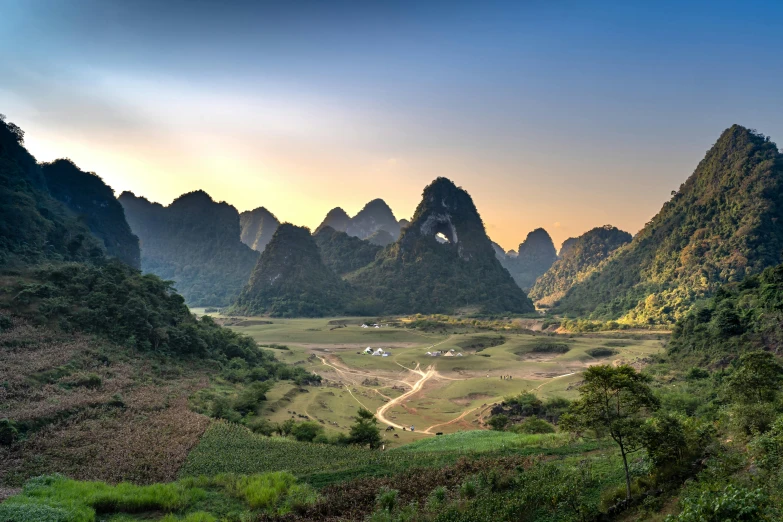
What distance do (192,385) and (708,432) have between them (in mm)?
27827

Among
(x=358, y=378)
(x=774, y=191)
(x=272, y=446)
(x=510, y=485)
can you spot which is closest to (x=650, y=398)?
(x=510, y=485)

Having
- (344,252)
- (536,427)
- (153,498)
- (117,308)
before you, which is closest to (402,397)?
(536,427)

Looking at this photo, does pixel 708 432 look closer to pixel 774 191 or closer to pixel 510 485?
pixel 510 485

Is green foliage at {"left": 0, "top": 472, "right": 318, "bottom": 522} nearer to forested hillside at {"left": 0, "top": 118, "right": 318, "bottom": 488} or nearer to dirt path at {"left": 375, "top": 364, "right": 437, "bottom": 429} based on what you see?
forested hillside at {"left": 0, "top": 118, "right": 318, "bottom": 488}

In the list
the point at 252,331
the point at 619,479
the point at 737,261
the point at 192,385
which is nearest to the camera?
the point at 619,479

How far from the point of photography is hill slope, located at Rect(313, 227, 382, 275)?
139375 millimetres

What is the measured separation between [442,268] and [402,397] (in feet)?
280

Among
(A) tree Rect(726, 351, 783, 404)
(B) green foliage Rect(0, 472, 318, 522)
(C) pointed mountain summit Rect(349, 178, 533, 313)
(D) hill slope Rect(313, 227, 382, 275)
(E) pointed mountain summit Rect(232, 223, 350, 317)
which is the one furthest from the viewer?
(D) hill slope Rect(313, 227, 382, 275)

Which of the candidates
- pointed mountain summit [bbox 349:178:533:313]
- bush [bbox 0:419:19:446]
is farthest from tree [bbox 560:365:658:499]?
pointed mountain summit [bbox 349:178:533:313]

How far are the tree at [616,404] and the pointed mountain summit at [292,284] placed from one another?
94003 millimetres

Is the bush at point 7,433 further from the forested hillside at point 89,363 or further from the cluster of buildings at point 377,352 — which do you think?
the cluster of buildings at point 377,352

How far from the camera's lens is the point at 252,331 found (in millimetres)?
75812

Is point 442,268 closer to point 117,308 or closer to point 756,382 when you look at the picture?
point 117,308

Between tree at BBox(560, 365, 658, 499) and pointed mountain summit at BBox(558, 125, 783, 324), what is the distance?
7179 centimetres
